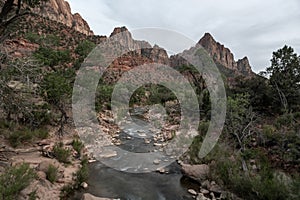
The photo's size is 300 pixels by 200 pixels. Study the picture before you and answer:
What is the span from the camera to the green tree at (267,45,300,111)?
17188 millimetres

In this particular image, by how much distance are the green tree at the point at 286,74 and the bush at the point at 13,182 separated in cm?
1590

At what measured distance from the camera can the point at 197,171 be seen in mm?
9312

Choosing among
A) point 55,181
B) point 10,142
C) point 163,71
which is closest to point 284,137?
point 55,181

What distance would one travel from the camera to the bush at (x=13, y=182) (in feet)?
17.7

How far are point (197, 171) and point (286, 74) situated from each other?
1244 cm

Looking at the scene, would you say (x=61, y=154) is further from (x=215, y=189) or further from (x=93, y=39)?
(x=93, y=39)

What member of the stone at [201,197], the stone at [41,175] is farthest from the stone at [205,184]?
the stone at [41,175]

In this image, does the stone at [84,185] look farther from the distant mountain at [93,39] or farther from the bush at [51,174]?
the distant mountain at [93,39]

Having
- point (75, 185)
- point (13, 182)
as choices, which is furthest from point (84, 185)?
point (13, 182)

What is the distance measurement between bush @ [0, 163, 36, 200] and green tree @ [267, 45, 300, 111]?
15898mm

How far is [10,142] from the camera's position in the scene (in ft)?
32.4

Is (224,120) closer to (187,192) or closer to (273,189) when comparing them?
(187,192)

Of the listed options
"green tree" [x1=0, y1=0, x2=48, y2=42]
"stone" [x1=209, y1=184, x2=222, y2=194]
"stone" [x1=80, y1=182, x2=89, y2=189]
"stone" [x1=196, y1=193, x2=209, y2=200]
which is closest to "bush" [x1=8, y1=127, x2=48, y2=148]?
"stone" [x1=80, y1=182, x2=89, y2=189]

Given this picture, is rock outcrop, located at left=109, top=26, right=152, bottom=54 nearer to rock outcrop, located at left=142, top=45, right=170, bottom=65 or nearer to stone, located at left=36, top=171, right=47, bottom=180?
rock outcrop, located at left=142, top=45, right=170, bottom=65
